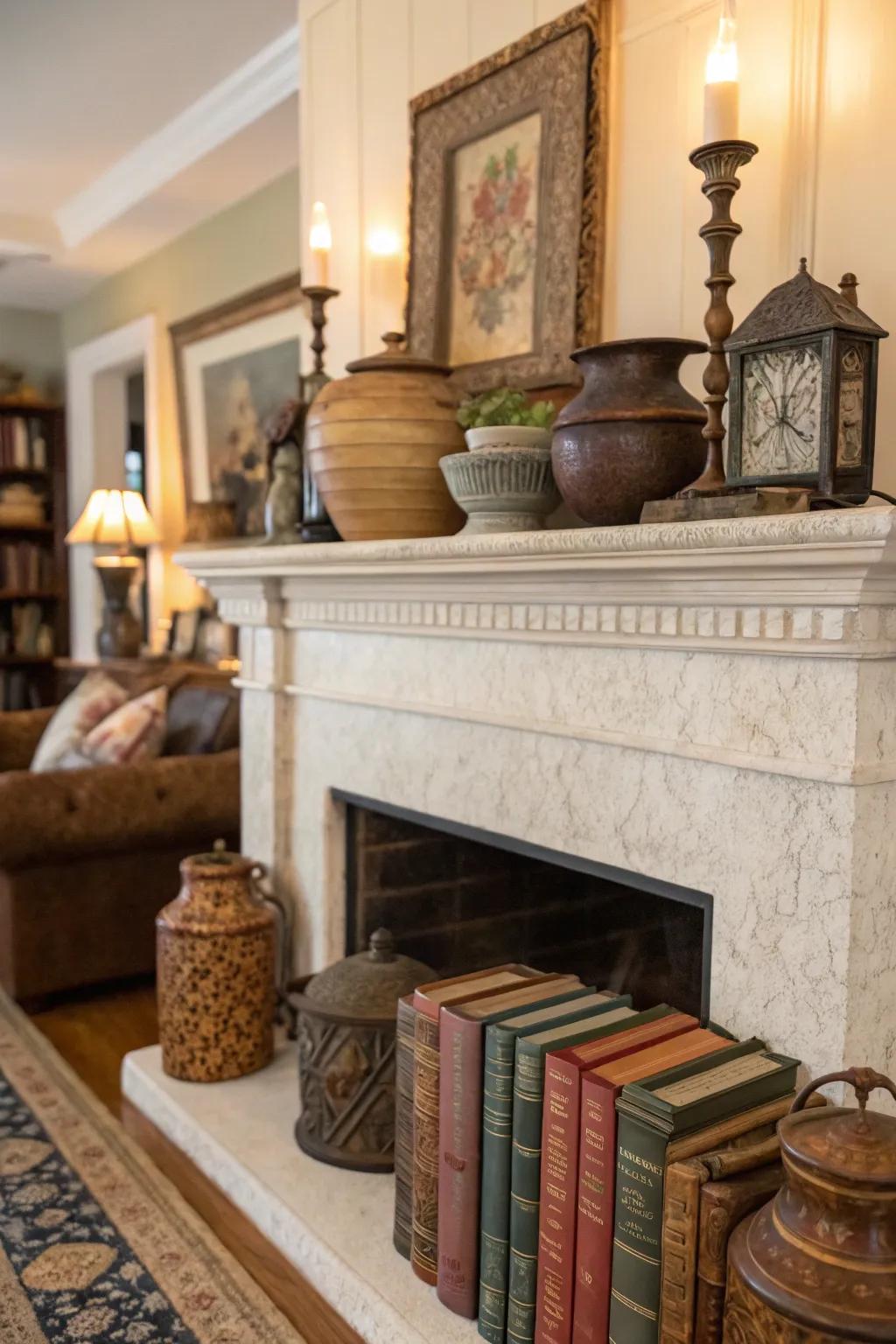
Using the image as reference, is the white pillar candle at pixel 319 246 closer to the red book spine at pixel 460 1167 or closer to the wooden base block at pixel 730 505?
the wooden base block at pixel 730 505

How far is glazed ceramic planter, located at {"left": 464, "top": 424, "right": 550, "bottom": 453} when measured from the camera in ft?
5.60

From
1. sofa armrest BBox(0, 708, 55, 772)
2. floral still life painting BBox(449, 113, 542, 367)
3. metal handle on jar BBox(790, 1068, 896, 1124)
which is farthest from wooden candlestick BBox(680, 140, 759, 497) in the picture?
sofa armrest BBox(0, 708, 55, 772)

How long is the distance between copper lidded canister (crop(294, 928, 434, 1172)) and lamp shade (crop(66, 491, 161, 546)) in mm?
3080

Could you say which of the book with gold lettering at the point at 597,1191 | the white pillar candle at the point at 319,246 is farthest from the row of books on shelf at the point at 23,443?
the book with gold lettering at the point at 597,1191

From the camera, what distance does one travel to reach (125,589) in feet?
15.5

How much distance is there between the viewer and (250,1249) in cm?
183

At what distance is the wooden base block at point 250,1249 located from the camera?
1.64 metres

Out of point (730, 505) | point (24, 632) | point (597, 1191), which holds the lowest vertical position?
point (597, 1191)

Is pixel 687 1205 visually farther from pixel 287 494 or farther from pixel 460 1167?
pixel 287 494

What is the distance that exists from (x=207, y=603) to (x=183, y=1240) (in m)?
3.07

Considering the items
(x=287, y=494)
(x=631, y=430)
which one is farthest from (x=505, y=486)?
(x=287, y=494)

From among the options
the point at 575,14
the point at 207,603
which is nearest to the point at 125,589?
the point at 207,603

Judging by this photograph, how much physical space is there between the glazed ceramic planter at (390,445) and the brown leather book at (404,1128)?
823 millimetres

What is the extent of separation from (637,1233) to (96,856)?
200 cm
